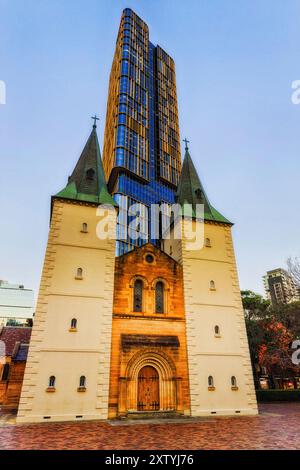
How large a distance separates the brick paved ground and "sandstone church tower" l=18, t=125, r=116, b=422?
4.39 ft

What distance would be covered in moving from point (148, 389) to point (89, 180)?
50.9ft

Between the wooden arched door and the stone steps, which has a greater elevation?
the wooden arched door

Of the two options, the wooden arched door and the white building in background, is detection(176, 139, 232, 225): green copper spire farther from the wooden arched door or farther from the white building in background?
the white building in background

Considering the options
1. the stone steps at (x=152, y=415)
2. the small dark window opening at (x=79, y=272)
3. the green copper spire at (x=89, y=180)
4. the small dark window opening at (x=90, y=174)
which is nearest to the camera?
the stone steps at (x=152, y=415)

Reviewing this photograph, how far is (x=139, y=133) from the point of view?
2847 inches

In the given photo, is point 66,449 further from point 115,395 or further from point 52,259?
point 52,259

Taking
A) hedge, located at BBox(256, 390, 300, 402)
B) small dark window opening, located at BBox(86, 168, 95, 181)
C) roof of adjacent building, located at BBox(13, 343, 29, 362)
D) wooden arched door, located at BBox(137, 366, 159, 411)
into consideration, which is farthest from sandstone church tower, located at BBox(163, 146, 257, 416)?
roof of adjacent building, located at BBox(13, 343, 29, 362)

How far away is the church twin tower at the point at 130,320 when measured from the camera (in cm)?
1656

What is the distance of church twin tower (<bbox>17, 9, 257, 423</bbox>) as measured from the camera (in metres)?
16.6

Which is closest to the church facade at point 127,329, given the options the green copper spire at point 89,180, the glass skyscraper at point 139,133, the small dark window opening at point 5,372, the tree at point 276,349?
the green copper spire at point 89,180

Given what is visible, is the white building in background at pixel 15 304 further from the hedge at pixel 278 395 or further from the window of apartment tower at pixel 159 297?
the window of apartment tower at pixel 159 297

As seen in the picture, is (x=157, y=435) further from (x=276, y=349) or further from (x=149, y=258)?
(x=276, y=349)

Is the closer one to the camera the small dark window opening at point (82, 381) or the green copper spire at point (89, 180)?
the small dark window opening at point (82, 381)

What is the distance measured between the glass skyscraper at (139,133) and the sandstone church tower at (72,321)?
3958 cm
